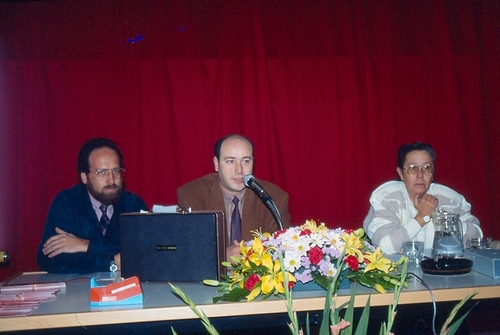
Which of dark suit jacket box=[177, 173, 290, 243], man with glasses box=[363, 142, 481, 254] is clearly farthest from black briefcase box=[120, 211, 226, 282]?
man with glasses box=[363, 142, 481, 254]

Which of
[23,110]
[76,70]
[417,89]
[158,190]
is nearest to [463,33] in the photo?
[417,89]

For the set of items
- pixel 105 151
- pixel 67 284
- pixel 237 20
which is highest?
pixel 237 20

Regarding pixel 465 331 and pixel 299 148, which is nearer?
pixel 465 331

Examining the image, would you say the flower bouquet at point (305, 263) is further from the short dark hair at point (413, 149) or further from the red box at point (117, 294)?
the short dark hair at point (413, 149)

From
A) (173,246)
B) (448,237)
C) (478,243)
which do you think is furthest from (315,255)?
(478,243)

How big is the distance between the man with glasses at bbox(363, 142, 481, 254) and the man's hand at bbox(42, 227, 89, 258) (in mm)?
1424

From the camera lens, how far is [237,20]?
3.61 meters

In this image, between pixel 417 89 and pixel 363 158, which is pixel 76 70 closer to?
pixel 363 158

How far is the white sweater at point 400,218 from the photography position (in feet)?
8.20

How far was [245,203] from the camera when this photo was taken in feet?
8.87

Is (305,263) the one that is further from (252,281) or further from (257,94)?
(257,94)

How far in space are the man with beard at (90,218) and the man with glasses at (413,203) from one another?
1.30 meters

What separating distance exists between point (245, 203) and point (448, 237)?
112cm

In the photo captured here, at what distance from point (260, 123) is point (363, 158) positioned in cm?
81
